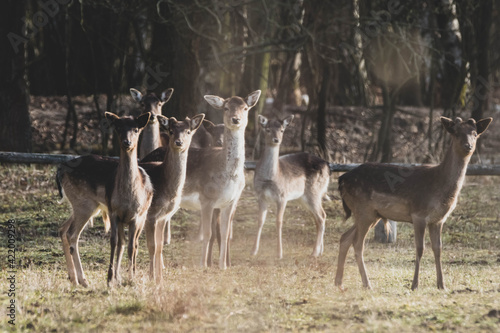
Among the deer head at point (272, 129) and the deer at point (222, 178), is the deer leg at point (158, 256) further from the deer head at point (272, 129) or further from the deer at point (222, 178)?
the deer head at point (272, 129)

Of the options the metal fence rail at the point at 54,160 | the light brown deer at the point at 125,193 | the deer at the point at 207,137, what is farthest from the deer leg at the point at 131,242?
the metal fence rail at the point at 54,160

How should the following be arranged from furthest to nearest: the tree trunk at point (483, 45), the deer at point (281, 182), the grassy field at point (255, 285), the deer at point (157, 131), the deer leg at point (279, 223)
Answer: the tree trunk at point (483, 45) < the deer at point (157, 131) < the deer at point (281, 182) < the deer leg at point (279, 223) < the grassy field at point (255, 285)

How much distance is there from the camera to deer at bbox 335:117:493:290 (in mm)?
8430

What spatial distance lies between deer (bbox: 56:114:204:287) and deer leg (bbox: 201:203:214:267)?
3.70 feet

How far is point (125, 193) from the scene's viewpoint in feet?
26.0

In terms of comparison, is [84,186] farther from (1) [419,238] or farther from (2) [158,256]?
(1) [419,238]

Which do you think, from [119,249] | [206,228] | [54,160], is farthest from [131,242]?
[54,160]

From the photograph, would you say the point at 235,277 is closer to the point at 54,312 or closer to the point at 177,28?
the point at 54,312

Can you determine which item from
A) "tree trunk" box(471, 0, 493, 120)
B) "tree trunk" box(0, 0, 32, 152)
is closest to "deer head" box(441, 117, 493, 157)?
"tree trunk" box(471, 0, 493, 120)

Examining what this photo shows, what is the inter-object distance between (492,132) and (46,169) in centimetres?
1340

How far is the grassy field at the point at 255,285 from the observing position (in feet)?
21.8

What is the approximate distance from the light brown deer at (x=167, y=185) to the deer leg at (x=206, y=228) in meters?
0.82

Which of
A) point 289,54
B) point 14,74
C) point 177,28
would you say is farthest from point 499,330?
point 289,54

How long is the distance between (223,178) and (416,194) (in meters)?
2.41
